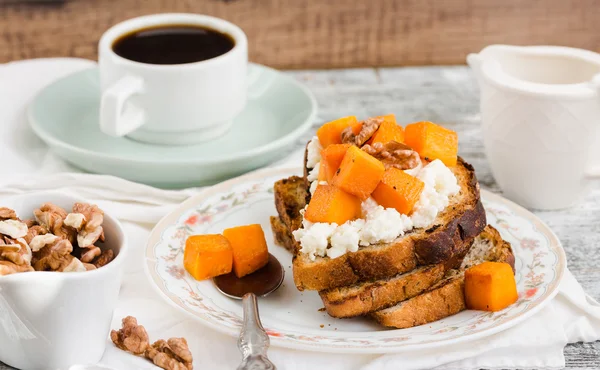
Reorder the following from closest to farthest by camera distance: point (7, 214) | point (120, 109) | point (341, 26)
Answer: point (7, 214) → point (120, 109) → point (341, 26)

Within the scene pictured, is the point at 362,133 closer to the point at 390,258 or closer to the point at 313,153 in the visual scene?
the point at 313,153

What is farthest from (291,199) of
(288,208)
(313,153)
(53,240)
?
(53,240)

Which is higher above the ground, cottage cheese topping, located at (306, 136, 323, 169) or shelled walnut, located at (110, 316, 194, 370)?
cottage cheese topping, located at (306, 136, 323, 169)

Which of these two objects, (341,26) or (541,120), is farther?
(341,26)

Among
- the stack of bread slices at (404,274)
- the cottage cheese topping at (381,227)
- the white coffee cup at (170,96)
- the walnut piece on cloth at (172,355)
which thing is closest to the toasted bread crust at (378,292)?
the stack of bread slices at (404,274)

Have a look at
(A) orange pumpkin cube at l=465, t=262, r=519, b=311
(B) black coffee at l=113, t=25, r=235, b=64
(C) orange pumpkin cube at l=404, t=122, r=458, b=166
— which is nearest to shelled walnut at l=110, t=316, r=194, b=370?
(A) orange pumpkin cube at l=465, t=262, r=519, b=311

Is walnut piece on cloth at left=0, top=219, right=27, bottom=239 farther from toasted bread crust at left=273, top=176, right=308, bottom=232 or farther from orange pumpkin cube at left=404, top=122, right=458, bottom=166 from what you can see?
orange pumpkin cube at left=404, top=122, right=458, bottom=166
